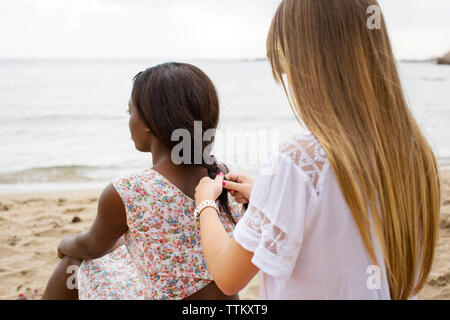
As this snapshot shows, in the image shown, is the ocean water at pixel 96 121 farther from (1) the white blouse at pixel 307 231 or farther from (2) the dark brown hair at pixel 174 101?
(2) the dark brown hair at pixel 174 101

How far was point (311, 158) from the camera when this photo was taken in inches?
44.7

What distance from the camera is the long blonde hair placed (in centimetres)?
114

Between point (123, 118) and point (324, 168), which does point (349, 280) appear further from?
point (123, 118)

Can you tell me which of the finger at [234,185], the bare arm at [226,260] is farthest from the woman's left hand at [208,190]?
the bare arm at [226,260]

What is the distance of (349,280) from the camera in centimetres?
119

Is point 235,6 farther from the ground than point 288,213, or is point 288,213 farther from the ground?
point 235,6

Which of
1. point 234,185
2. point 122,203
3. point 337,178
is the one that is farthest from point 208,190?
point 337,178

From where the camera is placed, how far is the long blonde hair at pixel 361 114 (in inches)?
45.0

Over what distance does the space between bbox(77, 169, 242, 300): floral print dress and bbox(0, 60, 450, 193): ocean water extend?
0.84m

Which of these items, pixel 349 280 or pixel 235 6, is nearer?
pixel 349 280

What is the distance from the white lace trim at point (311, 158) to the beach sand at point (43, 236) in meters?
2.42

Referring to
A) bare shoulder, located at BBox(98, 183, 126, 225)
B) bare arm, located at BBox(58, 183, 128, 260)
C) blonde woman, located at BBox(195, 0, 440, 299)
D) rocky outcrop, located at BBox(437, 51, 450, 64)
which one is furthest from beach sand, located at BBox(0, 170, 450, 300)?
rocky outcrop, located at BBox(437, 51, 450, 64)

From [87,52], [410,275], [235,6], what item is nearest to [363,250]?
[410,275]

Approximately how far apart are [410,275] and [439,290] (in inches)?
90.1
